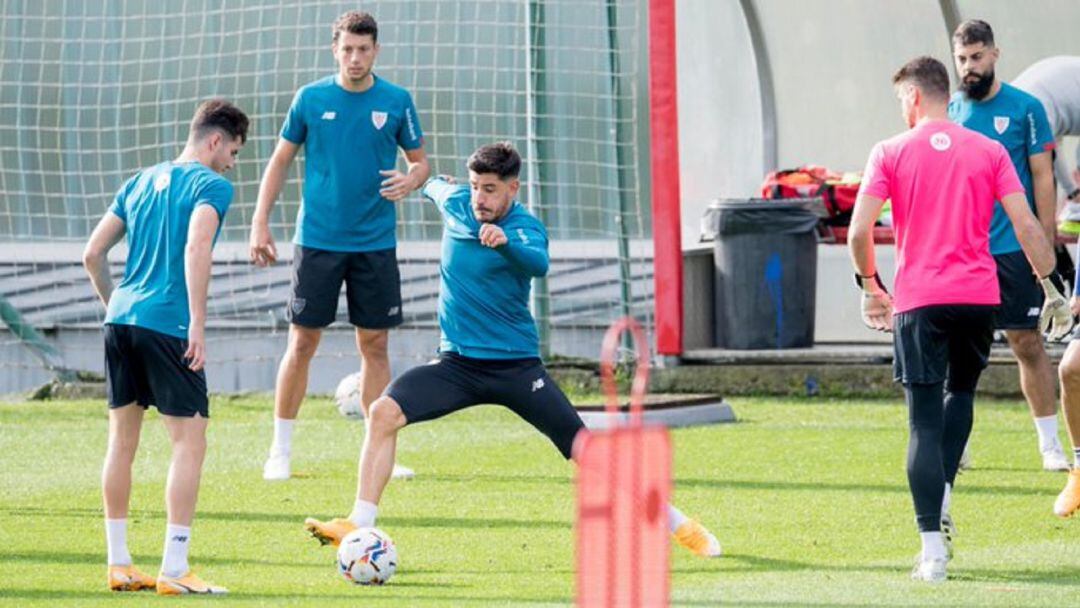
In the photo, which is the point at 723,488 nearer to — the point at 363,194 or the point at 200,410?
the point at 363,194

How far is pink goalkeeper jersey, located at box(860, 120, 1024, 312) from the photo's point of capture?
759cm

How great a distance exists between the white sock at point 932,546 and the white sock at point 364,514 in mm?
2062

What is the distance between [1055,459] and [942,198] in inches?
139

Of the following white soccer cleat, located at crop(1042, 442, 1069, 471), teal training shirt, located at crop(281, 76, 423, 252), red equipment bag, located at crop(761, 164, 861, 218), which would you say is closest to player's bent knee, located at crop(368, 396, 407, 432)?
teal training shirt, located at crop(281, 76, 423, 252)

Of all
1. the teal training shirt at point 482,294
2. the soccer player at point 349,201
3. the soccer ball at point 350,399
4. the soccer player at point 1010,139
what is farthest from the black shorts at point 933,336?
the soccer ball at point 350,399

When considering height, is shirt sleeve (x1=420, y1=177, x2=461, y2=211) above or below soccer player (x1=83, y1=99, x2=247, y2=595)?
above

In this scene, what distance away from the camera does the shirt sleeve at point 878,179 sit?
761cm

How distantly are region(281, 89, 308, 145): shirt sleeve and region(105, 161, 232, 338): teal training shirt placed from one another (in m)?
2.90

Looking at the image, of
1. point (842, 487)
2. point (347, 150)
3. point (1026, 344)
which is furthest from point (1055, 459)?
point (347, 150)

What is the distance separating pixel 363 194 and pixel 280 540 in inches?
95.9

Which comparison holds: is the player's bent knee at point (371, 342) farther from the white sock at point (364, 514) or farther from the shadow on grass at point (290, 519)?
the white sock at point (364, 514)

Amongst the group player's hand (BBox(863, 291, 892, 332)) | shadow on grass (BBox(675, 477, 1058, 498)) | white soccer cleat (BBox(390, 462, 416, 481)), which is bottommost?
shadow on grass (BBox(675, 477, 1058, 498))

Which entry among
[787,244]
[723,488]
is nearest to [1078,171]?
[787,244]

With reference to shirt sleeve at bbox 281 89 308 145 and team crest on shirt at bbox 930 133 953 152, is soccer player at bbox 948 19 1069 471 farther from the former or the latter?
shirt sleeve at bbox 281 89 308 145
